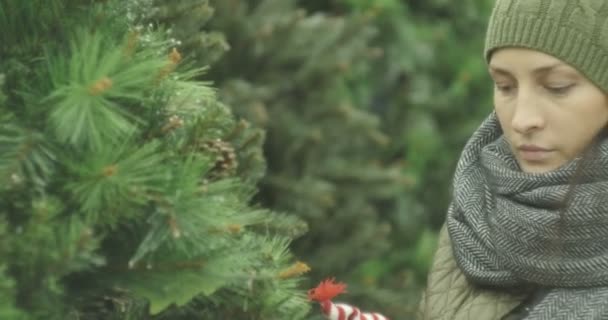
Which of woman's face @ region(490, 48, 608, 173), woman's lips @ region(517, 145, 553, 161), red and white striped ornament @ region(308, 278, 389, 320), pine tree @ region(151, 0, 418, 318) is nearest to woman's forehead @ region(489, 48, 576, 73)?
woman's face @ region(490, 48, 608, 173)

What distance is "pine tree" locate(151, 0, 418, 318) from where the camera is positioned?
4199mm

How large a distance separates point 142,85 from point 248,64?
234cm

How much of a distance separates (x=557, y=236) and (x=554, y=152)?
166mm

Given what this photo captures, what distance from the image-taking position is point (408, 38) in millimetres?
5613

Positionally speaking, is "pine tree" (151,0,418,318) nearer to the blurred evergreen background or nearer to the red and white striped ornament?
the blurred evergreen background

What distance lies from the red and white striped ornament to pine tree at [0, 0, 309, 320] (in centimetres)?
14

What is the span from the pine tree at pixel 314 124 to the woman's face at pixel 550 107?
1.71 metres

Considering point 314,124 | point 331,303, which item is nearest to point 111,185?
point 331,303

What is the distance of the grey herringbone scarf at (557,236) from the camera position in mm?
2396

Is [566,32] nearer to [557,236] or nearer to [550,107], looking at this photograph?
[550,107]

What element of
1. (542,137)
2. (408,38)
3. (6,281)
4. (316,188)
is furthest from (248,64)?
(6,281)

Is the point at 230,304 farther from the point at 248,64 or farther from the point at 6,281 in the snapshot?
the point at 248,64

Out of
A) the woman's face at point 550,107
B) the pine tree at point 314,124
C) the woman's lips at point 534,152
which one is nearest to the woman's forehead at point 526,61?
the woman's face at point 550,107

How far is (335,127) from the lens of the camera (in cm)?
473
